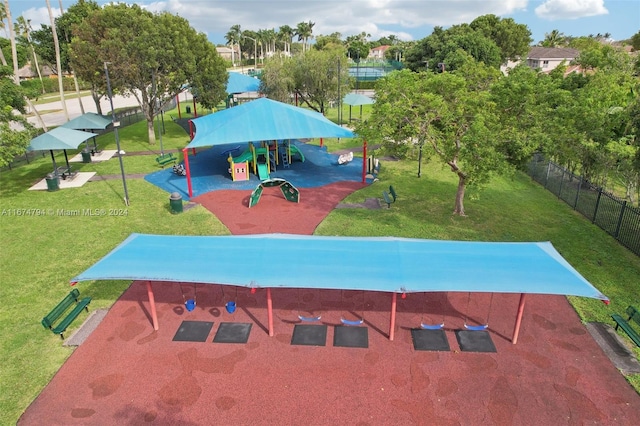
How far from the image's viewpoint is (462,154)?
56.4 feet

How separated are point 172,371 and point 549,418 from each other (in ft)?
30.3

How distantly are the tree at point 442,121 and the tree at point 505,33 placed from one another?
69988mm

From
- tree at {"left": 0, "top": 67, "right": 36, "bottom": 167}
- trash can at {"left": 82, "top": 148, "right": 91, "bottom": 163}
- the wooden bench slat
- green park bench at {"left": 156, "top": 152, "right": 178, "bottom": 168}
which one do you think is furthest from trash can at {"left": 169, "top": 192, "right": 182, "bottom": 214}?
trash can at {"left": 82, "top": 148, "right": 91, "bottom": 163}

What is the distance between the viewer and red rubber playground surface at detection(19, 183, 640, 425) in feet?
29.8

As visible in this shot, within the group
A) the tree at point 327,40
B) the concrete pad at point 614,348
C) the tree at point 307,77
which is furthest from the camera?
the tree at point 327,40

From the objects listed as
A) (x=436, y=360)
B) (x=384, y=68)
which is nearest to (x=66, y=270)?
(x=436, y=360)

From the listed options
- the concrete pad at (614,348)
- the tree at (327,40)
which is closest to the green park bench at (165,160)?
the concrete pad at (614,348)

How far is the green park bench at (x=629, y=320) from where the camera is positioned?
11.1 meters

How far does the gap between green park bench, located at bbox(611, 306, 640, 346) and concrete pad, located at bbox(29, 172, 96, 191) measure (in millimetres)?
28143

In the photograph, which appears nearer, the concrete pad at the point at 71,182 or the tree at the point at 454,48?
the concrete pad at the point at 71,182

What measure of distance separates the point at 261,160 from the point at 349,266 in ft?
61.7

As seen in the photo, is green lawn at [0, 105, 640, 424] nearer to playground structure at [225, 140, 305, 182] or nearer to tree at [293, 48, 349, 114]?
playground structure at [225, 140, 305, 182]

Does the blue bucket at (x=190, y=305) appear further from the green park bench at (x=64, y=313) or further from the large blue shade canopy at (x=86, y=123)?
the large blue shade canopy at (x=86, y=123)

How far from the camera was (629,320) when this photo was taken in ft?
40.3
